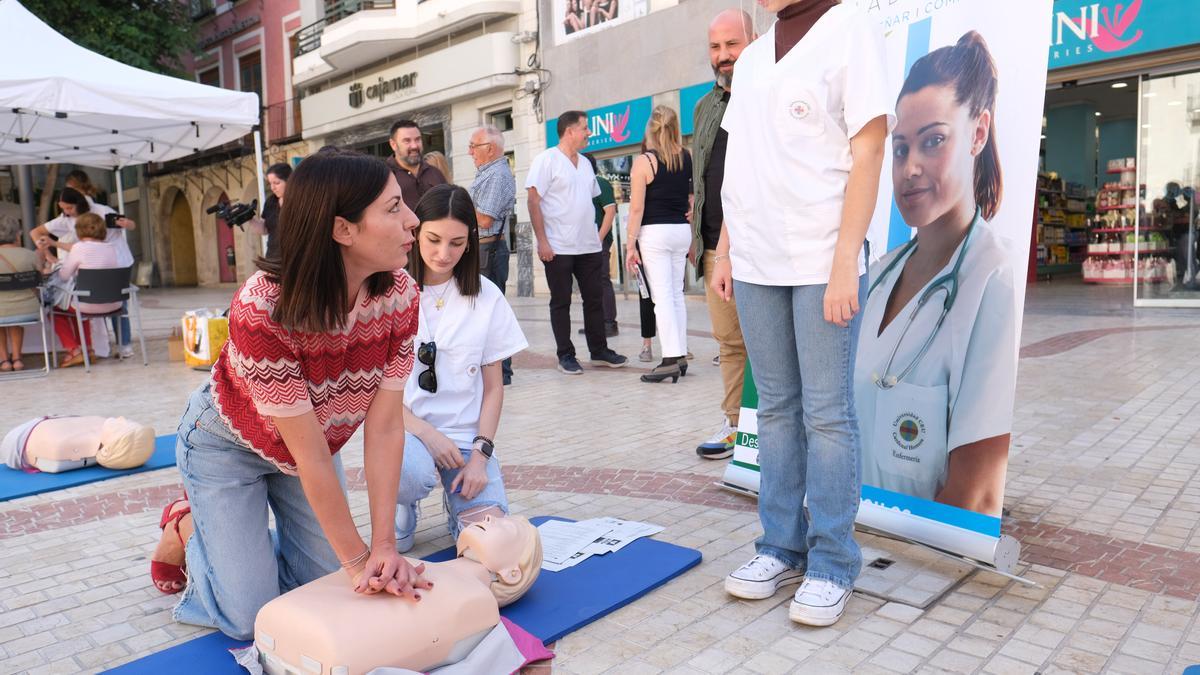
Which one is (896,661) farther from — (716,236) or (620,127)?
(620,127)

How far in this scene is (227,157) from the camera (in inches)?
1021

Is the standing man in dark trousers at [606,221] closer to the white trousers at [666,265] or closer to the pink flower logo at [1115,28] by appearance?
the white trousers at [666,265]

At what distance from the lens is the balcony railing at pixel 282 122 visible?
2309 centimetres

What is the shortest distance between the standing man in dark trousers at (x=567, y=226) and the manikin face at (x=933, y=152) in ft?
13.7

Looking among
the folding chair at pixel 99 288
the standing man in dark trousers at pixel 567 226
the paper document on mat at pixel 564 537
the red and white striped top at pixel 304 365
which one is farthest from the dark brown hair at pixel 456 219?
the folding chair at pixel 99 288

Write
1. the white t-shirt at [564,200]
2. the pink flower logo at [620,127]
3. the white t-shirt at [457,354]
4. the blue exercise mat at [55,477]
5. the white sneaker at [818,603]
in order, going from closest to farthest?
the white sneaker at [818,603]
the white t-shirt at [457,354]
the blue exercise mat at [55,477]
the white t-shirt at [564,200]
the pink flower logo at [620,127]

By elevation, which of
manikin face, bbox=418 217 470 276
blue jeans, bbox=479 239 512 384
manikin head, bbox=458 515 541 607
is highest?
manikin face, bbox=418 217 470 276

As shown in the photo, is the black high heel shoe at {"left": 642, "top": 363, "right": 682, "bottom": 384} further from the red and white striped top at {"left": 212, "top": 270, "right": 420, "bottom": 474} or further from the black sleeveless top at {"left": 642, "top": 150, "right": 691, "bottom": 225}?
the red and white striped top at {"left": 212, "top": 270, "right": 420, "bottom": 474}

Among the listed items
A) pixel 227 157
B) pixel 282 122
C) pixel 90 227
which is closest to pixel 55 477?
pixel 90 227

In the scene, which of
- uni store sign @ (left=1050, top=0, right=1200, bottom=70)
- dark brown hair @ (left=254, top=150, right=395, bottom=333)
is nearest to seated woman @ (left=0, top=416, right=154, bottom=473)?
dark brown hair @ (left=254, top=150, right=395, bottom=333)

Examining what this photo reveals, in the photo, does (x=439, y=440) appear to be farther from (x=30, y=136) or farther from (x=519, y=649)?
(x=30, y=136)

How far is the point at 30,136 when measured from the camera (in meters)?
9.23

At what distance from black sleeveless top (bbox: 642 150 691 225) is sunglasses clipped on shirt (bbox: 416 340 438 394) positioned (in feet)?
10.3

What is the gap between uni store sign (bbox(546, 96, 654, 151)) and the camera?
1434 cm
